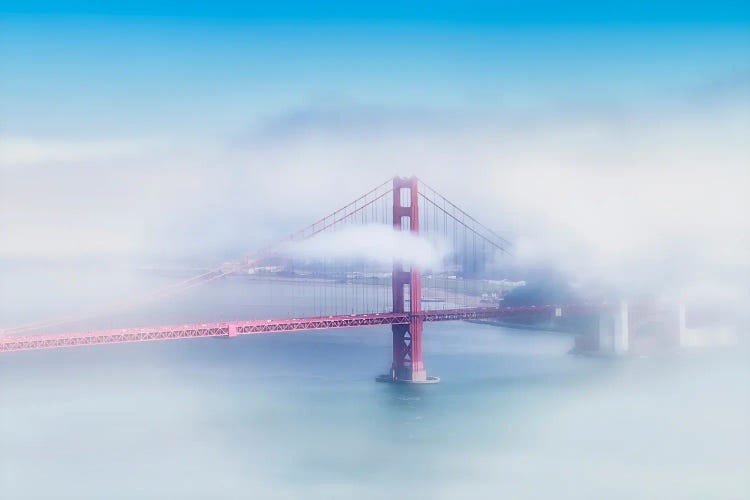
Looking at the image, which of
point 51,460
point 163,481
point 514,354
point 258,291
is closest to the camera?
point 163,481

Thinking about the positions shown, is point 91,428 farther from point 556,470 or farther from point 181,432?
point 556,470

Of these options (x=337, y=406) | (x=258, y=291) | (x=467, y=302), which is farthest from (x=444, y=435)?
(x=258, y=291)

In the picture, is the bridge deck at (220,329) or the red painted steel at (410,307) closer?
the bridge deck at (220,329)

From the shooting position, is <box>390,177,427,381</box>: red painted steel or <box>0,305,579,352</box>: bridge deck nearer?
<box>0,305,579,352</box>: bridge deck
